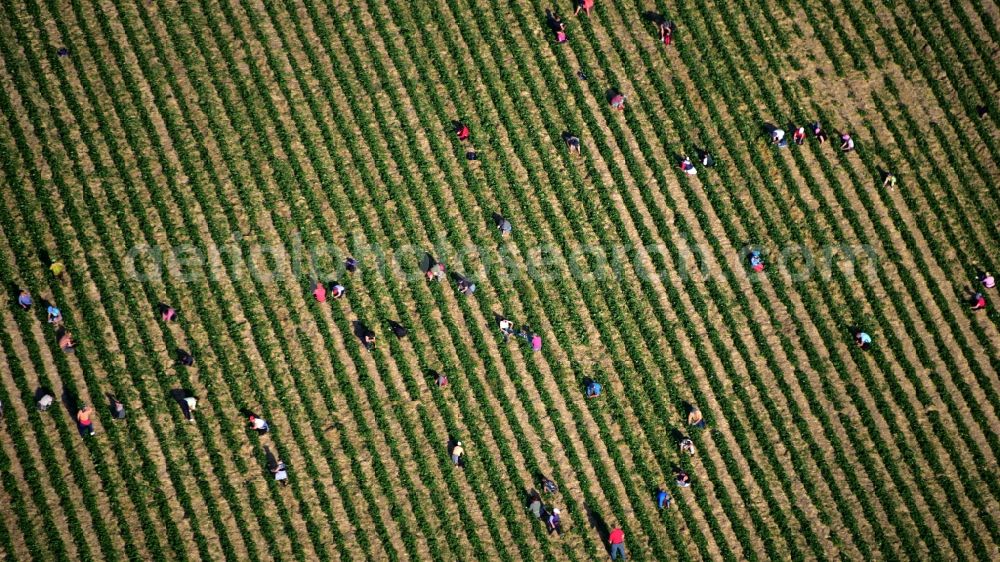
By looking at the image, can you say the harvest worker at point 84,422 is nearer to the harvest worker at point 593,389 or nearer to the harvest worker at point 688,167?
the harvest worker at point 593,389

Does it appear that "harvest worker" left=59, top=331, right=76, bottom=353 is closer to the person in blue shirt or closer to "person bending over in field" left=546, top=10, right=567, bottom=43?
the person in blue shirt

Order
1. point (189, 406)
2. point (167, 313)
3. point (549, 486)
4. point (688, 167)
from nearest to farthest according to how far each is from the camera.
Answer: point (189, 406), point (167, 313), point (549, 486), point (688, 167)

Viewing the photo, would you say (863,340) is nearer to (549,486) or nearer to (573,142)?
(549,486)

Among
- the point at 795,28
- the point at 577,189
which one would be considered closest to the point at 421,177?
the point at 577,189

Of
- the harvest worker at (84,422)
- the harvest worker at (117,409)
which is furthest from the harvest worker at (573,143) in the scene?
the harvest worker at (84,422)

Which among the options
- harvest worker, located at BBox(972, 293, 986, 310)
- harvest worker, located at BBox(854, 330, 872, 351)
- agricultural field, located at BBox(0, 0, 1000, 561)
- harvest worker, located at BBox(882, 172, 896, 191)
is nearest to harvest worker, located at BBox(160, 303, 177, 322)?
agricultural field, located at BBox(0, 0, 1000, 561)

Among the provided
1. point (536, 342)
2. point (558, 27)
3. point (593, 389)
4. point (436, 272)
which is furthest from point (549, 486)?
point (558, 27)

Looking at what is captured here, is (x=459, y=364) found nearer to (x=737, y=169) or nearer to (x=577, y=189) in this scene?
(x=577, y=189)
